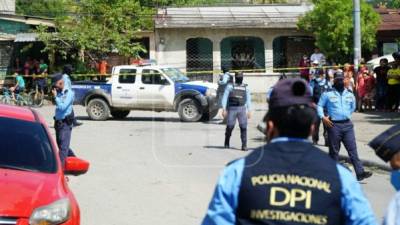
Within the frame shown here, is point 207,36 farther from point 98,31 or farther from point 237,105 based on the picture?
point 237,105

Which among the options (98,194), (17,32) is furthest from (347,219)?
(17,32)

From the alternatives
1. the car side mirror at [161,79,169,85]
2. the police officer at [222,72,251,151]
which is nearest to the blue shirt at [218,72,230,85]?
the car side mirror at [161,79,169,85]

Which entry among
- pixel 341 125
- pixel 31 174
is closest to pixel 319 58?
pixel 341 125

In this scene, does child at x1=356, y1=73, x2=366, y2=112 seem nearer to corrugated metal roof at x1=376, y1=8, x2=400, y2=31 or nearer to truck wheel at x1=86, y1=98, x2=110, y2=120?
truck wheel at x1=86, y1=98, x2=110, y2=120

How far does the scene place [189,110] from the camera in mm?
21594

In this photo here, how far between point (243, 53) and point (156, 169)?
23023 millimetres

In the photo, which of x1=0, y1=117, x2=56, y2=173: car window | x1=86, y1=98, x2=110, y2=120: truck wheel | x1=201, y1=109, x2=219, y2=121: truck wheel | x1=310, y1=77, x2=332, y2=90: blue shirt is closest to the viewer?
x1=0, y1=117, x2=56, y2=173: car window

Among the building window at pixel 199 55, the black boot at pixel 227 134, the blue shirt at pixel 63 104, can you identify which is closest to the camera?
the blue shirt at pixel 63 104

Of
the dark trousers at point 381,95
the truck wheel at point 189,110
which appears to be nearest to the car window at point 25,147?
the truck wheel at point 189,110

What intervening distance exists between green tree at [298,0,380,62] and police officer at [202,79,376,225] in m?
26.8

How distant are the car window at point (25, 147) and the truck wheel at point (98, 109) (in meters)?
15.5

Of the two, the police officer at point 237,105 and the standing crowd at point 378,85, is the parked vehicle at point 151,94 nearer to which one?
the standing crowd at point 378,85

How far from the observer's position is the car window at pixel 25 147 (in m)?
6.24

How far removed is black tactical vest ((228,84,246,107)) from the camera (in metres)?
14.9
